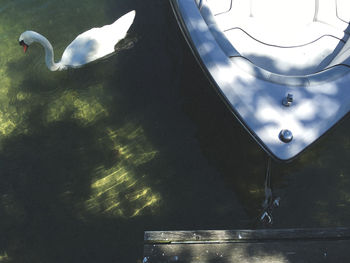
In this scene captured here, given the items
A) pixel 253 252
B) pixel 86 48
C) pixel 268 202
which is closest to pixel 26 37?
pixel 86 48

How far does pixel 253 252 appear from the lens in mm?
2781

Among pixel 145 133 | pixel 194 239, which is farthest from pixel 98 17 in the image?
pixel 194 239

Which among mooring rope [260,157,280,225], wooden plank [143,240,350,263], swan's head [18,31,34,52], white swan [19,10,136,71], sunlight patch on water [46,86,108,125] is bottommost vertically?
mooring rope [260,157,280,225]

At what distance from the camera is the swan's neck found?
396 cm

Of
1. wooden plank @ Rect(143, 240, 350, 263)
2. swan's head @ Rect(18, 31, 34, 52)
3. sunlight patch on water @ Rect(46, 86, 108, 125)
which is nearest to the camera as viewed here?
wooden plank @ Rect(143, 240, 350, 263)

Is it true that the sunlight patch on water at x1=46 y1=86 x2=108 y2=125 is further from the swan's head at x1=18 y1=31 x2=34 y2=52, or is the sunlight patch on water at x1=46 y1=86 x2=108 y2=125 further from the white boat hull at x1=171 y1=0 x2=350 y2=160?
the white boat hull at x1=171 y1=0 x2=350 y2=160

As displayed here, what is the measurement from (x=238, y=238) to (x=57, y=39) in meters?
3.37

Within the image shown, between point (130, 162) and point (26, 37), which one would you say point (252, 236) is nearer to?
point (130, 162)

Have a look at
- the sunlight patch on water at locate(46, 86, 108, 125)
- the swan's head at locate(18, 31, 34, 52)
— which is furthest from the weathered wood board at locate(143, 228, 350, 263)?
the swan's head at locate(18, 31, 34, 52)

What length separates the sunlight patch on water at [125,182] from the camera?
3580 millimetres

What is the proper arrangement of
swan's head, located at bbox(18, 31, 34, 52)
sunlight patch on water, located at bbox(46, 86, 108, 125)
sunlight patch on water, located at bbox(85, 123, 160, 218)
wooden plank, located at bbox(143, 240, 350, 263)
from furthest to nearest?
sunlight patch on water, located at bbox(46, 86, 108, 125), swan's head, located at bbox(18, 31, 34, 52), sunlight patch on water, located at bbox(85, 123, 160, 218), wooden plank, located at bbox(143, 240, 350, 263)

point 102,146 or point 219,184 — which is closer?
point 219,184

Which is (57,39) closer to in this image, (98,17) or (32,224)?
(98,17)

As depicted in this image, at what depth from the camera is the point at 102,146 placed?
3.92 meters
